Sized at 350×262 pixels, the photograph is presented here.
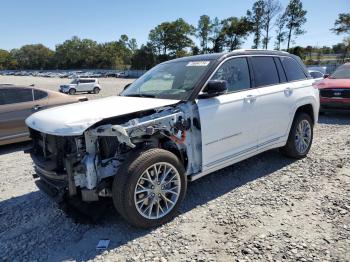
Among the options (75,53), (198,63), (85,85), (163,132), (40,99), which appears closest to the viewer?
(163,132)

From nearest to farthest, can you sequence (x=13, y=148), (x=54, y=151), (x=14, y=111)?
(x=54, y=151) → (x=14, y=111) → (x=13, y=148)

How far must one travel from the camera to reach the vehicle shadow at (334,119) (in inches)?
357

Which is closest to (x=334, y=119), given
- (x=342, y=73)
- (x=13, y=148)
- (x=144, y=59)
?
(x=342, y=73)

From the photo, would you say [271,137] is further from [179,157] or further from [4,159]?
[4,159]

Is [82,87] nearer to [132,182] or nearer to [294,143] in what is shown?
[294,143]

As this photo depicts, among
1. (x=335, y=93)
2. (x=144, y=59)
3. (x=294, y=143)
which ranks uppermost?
(x=144, y=59)

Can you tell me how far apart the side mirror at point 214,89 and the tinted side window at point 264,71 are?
3.36 feet

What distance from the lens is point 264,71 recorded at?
4.92 metres

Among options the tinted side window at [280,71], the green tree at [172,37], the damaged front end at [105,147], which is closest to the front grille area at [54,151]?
the damaged front end at [105,147]

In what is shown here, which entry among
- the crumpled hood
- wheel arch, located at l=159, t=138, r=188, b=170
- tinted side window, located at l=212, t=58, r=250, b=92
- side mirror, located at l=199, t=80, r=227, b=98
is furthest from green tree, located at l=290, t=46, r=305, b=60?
the crumpled hood

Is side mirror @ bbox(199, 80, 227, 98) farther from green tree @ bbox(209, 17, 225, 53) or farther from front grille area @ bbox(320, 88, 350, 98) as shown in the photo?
green tree @ bbox(209, 17, 225, 53)

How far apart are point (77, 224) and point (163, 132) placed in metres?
1.49

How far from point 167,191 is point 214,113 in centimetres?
114

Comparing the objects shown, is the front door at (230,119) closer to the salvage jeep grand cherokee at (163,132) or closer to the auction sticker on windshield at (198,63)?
the salvage jeep grand cherokee at (163,132)
